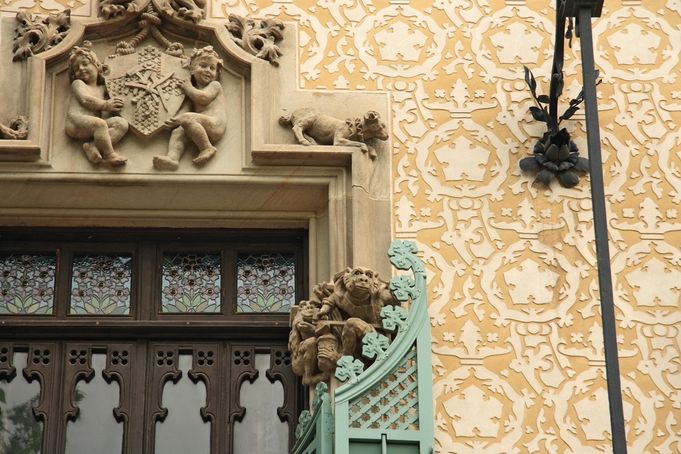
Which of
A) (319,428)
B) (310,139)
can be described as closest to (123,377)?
(319,428)

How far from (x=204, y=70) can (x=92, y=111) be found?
1.97ft

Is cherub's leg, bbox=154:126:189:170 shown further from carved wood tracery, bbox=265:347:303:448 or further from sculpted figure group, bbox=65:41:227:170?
carved wood tracery, bbox=265:347:303:448

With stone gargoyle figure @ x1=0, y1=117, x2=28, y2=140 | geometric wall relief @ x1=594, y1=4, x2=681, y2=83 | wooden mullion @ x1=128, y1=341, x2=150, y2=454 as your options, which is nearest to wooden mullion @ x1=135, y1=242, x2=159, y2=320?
wooden mullion @ x1=128, y1=341, x2=150, y2=454

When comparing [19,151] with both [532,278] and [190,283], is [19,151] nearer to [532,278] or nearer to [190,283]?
[190,283]

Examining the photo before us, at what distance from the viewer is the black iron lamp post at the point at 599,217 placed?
7148 millimetres

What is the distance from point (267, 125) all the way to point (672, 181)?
2.06m

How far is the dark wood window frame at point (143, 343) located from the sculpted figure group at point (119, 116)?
1.61ft

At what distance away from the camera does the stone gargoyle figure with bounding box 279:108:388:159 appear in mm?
8664

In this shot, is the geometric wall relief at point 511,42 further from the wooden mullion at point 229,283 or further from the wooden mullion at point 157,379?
the wooden mullion at point 157,379

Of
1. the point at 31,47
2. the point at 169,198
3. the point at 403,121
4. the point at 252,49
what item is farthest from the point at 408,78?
the point at 31,47

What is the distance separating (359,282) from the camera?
26.5 ft

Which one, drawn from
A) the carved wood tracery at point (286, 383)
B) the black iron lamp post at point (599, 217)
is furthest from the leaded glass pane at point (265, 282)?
the black iron lamp post at point (599, 217)

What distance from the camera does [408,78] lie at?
29.4 feet

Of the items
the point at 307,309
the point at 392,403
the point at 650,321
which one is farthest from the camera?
the point at 650,321
